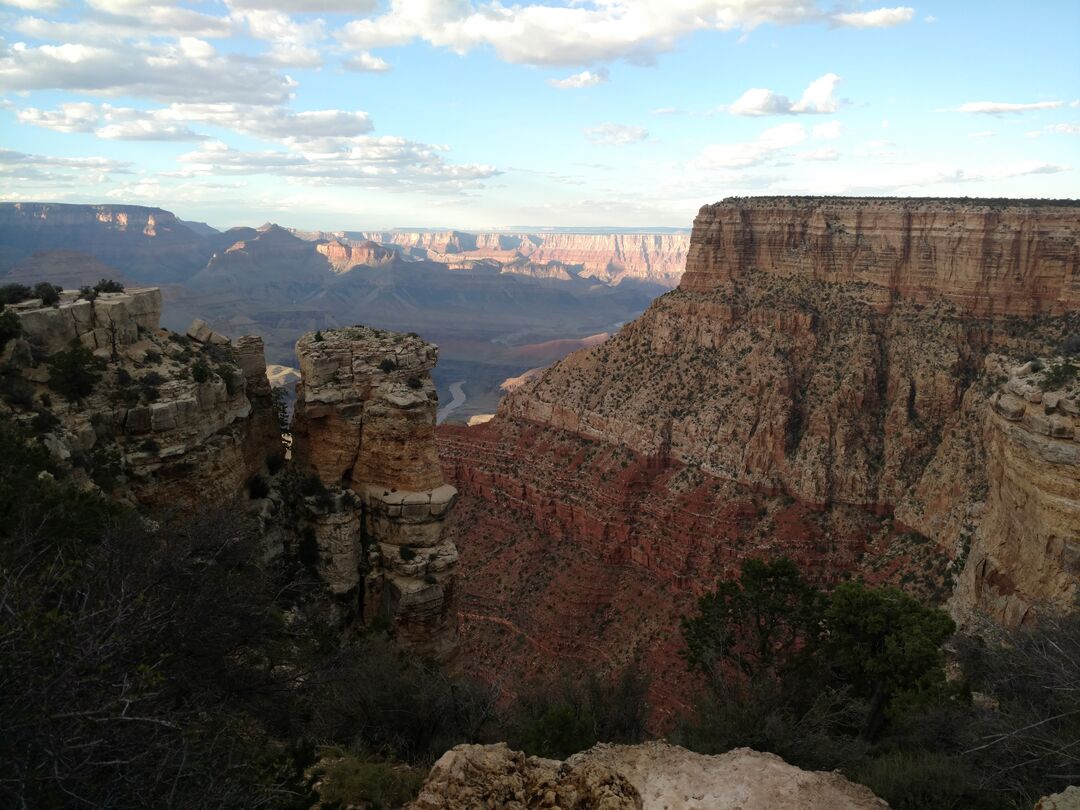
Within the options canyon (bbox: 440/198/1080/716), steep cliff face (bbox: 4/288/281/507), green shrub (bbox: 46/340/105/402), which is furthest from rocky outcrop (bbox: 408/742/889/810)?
canyon (bbox: 440/198/1080/716)

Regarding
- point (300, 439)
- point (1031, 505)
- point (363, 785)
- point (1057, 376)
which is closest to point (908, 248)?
point (1057, 376)

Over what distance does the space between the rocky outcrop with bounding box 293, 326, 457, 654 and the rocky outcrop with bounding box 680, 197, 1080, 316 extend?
44076 millimetres

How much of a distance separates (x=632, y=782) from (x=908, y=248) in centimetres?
5251

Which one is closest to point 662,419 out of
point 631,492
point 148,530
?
point 631,492

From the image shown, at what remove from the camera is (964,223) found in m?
49.1

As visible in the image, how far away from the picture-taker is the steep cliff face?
1623 cm

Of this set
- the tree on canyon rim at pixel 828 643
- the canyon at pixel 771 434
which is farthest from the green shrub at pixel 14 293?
the canyon at pixel 771 434

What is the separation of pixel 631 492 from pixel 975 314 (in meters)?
28.2

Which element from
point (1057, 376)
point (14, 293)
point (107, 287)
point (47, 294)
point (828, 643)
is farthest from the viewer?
point (1057, 376)

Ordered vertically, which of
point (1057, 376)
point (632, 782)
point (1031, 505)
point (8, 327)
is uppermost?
point (8, 327)

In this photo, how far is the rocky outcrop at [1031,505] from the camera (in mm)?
21938

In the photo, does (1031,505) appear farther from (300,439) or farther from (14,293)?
(14,293)

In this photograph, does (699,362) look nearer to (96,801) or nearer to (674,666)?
(674,666)

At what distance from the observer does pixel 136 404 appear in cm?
1734
